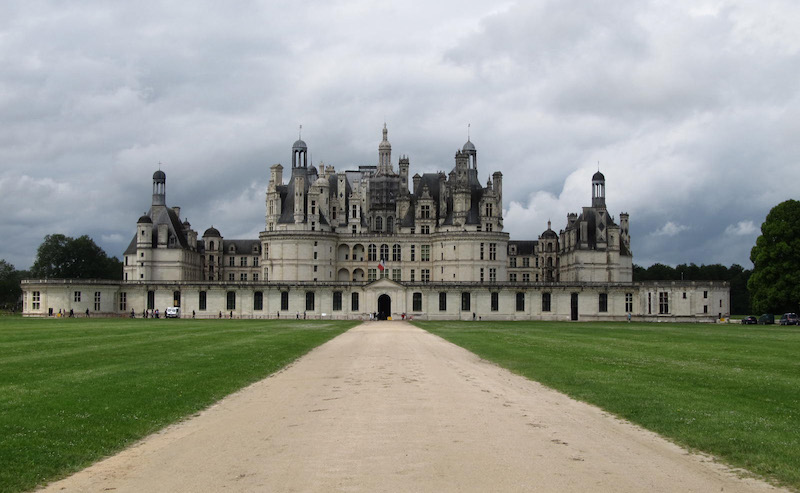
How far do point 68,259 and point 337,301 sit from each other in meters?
59.7

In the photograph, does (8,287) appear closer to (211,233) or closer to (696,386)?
(211,233)

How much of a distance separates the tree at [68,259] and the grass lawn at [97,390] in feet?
332

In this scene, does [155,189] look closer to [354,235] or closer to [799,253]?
[354,235]

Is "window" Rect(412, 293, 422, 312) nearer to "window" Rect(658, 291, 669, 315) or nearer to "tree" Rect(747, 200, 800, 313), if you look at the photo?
"window" Rect(658, 291, 669, 315)

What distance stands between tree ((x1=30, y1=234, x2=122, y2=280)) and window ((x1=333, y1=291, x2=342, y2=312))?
55.6 metres

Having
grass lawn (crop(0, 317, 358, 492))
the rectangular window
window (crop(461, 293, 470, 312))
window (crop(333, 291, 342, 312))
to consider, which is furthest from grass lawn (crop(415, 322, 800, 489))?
window (crop(333, 291, 342, 312))

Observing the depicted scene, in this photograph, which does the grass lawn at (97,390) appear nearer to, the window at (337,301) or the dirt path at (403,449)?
the dirt path at (403,449)

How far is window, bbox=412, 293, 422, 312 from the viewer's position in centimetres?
10588

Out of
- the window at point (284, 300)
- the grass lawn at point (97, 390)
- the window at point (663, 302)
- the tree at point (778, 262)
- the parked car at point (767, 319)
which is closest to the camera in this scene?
the grass lawn at point (97, 390)

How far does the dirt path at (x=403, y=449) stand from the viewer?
501 inches

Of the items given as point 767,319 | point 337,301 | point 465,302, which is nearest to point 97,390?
point 767,319

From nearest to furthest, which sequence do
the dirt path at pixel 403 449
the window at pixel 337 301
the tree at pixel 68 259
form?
the dirt path at pixel 403 449 → the window at pixel 337 301 → the tree at pixel 68 259

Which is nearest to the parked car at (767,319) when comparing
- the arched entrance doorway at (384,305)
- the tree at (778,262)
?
the tree at (778,262)

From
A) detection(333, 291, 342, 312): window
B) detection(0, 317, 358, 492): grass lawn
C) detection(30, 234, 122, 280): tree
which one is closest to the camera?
detection(0, 317, 358, 492): grass lawn
